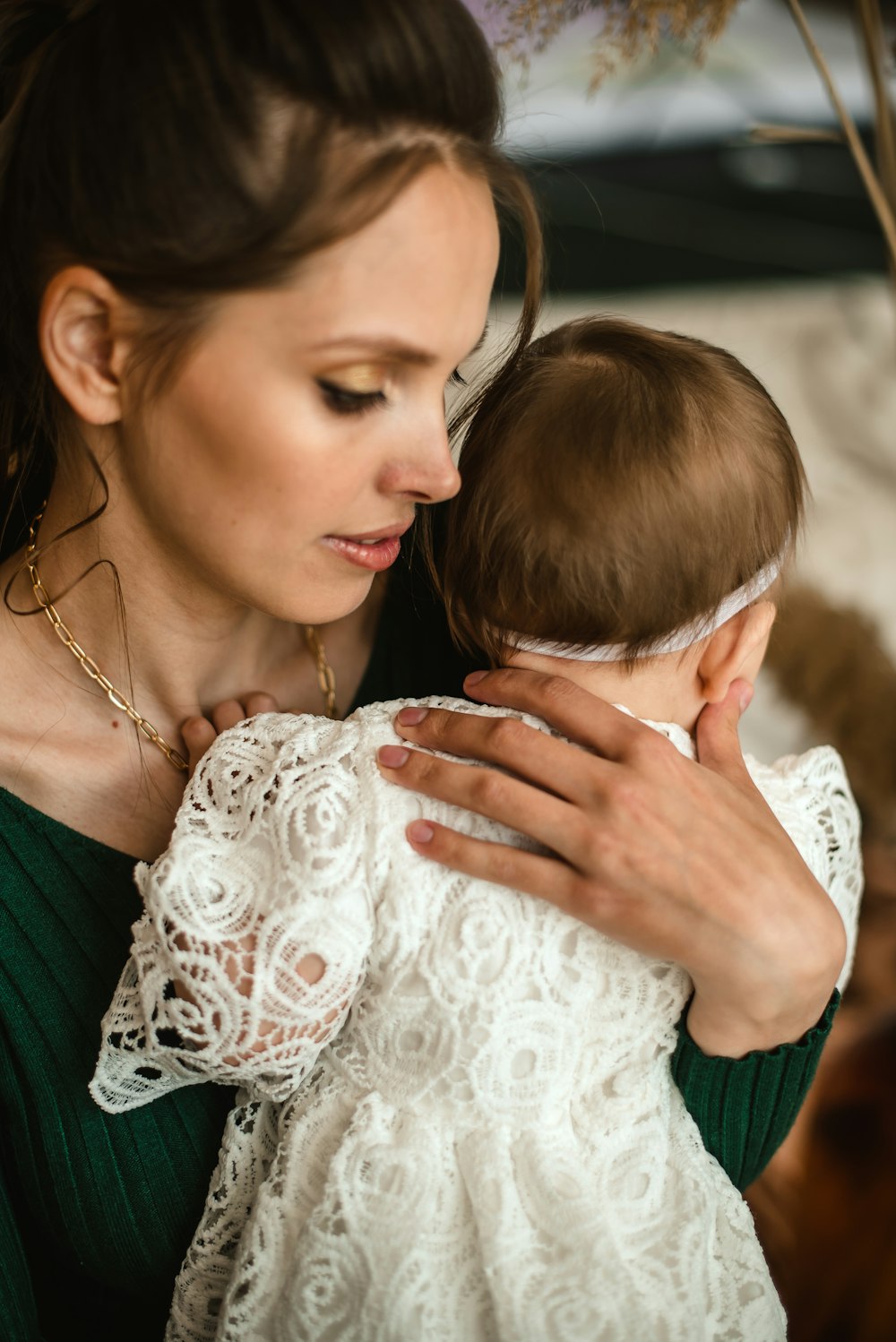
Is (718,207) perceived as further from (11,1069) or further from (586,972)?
(11,1069)

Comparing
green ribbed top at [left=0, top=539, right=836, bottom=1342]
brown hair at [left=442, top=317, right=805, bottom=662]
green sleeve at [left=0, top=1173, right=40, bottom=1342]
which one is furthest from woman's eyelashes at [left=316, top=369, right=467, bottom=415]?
green sleeve at [left=0, top=1173, right=40, bottom=1342]

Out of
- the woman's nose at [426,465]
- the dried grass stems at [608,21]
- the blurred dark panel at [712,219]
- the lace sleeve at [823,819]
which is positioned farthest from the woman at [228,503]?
the blurred dark panel at [712,219]

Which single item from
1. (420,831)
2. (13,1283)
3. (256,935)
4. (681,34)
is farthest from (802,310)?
(13,1283)

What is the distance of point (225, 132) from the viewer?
0.87 m

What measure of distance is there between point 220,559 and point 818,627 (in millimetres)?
1244

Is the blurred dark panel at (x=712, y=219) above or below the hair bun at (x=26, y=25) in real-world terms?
below

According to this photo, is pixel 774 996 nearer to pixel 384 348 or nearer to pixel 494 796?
pixel 494 796

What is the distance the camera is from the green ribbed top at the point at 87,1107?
103 centimetres

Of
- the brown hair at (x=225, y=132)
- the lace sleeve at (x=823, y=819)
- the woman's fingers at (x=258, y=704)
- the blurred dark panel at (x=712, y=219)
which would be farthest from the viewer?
the blurred dark panel at (x=712, y=219)

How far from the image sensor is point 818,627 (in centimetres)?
193

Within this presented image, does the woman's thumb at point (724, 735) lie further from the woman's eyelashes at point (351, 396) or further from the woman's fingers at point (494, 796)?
the woman's eyelashes at point (351, 396)

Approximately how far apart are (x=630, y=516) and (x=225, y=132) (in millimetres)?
455

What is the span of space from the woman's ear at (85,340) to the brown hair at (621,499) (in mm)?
342

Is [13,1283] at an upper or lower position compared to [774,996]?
lower
